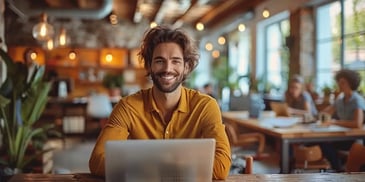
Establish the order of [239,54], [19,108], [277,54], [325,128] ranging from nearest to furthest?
[325,128] < [19,108] < [277,54] < [239,54]

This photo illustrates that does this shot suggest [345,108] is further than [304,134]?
Yes

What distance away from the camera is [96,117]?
26.5 ft

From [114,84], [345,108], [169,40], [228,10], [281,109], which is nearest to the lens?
[169,40]

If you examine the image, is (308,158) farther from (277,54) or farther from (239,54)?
(239,54)

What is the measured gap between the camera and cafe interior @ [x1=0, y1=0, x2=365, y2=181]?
414 centimetres

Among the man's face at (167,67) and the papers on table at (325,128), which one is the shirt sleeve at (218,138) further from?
the papers on table at (325,128)

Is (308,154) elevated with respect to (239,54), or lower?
lower

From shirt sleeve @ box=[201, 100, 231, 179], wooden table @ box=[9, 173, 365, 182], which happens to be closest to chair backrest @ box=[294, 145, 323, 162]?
wooden table @ box=[9, 173, 365, 182]

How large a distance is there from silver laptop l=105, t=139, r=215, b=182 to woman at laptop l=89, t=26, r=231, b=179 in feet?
1.49

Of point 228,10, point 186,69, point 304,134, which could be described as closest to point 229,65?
point 228,10

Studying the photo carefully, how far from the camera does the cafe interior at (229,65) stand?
4145 mm

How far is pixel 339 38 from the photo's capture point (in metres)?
6.68

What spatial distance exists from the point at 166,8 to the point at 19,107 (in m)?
5.76

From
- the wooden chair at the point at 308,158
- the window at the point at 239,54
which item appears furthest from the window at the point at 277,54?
the wooden chair at the point at 308,158
